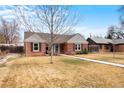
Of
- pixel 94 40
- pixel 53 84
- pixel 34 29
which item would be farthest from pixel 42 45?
pixel 53 84

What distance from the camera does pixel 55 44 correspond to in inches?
1090

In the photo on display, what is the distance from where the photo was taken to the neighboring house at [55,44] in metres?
24.2

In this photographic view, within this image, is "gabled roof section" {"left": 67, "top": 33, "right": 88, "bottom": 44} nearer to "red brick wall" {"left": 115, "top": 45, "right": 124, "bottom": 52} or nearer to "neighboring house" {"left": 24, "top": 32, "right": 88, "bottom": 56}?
"neighboring house" {"left": 24, "top": 32, "right": 88, "bottom": 56}

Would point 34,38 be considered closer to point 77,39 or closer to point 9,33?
point 77,39

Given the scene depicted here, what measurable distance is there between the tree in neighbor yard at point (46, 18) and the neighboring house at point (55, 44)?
8606 millimetres

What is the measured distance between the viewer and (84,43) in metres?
28.5

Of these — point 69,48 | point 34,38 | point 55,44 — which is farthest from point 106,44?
point 34,38

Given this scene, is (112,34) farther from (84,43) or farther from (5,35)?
(5,35)

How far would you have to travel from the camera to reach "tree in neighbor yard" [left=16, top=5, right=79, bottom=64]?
14289 mm

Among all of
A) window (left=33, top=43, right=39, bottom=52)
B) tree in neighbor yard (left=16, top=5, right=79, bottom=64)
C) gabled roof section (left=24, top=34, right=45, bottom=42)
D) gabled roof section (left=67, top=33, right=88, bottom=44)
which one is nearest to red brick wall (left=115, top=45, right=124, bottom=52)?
gabled roof section (left=67, top=33, right=88, bottom=44)

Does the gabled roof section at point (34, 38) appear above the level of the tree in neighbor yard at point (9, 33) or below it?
below

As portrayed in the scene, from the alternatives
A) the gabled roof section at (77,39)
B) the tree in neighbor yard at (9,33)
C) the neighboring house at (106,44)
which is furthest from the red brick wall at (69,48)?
the tree in neighbor yard at (9,33)

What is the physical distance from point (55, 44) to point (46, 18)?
13509 millimetres

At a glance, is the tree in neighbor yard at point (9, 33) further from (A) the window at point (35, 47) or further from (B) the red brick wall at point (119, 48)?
(B) the red brick wall at point (119, 48)
